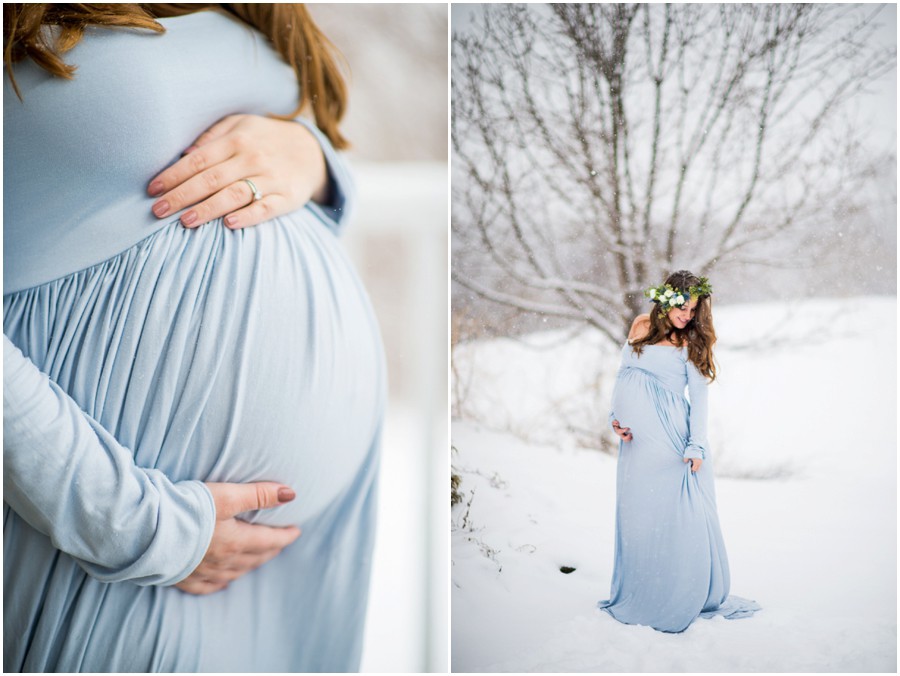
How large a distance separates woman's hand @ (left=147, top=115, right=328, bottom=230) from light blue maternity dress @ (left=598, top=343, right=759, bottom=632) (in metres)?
0.91

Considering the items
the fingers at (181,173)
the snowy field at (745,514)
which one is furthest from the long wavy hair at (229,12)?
the snowy field at (745,514)

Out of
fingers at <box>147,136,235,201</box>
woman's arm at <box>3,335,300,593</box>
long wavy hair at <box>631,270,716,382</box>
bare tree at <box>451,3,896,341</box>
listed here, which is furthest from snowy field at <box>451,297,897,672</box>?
fingers at <box>147,136,235,201</box>

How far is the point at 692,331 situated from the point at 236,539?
1.16 meters

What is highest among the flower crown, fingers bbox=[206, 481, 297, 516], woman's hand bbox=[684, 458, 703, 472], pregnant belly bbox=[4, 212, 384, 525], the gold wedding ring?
the gold wedding ring

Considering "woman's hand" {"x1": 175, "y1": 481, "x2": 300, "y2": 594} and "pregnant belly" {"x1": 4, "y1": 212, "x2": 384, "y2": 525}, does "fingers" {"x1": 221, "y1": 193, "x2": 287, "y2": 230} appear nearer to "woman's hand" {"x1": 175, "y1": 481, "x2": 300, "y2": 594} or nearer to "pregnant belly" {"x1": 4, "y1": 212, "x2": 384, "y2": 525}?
"pregnant belly" {"x1": 4, "y1": 212, "x2": 384, "y2": 525}

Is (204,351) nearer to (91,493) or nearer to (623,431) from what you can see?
(91,493)

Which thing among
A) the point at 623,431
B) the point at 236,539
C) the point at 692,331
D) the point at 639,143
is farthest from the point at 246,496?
the point at 639,143

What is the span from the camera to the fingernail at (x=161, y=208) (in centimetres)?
181

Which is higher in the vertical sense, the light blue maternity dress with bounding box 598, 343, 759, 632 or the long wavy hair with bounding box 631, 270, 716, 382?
the long wavy hair with bounding box 631, 270, 716, 382

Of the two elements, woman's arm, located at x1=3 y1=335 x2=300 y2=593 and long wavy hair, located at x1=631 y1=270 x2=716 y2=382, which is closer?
woman's arm, located at x1=3 y1=335 x2=300 y2=593

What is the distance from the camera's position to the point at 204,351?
5.97 feet

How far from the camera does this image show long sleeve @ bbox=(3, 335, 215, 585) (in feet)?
5.70

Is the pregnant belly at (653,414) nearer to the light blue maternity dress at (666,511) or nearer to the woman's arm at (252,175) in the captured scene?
the light blue maternity dress at (666,511)

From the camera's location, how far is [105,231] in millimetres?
→ 1792
